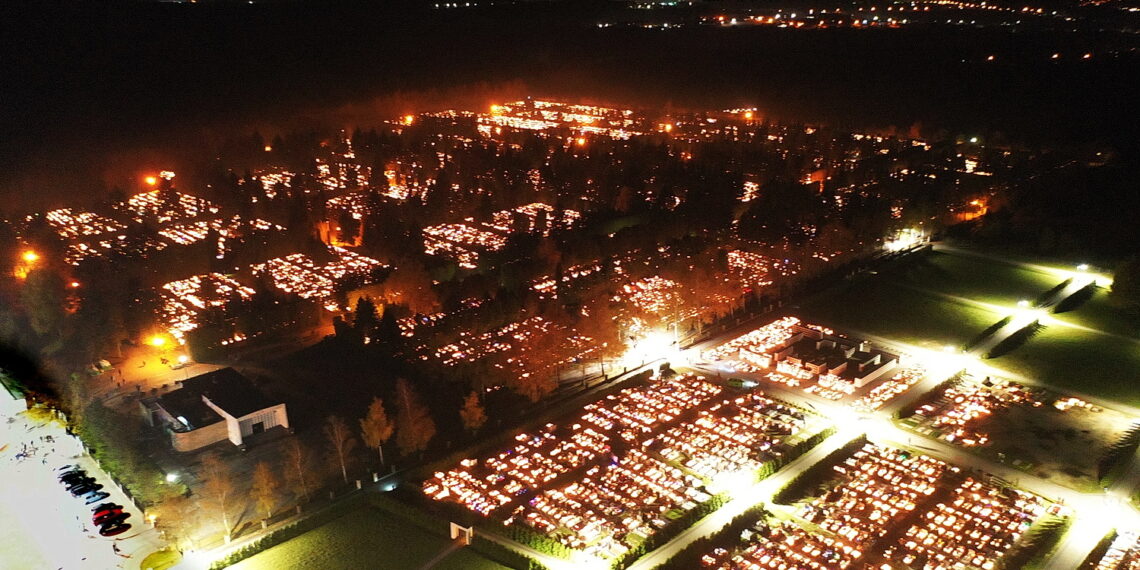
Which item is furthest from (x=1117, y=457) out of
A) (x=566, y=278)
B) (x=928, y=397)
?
(x=566, y=278)

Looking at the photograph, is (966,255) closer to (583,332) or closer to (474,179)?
(583,332)

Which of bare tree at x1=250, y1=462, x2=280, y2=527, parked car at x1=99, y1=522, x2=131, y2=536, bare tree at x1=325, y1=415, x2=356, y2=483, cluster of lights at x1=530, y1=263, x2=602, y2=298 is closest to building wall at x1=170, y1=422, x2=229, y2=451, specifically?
bare tree at x1=325, y1=415, x2=356, y2=483

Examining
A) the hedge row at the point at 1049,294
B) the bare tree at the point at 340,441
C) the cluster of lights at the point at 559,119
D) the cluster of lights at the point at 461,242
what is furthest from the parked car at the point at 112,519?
the cluster of lights at the point at 559,119

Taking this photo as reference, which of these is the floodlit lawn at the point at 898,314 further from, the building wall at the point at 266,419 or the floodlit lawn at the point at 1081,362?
the building wall at the point at 266,419

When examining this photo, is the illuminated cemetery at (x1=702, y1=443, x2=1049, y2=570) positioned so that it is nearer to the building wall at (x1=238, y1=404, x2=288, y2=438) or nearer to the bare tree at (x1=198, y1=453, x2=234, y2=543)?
the bare tree at (x1=198, y1=453, x2=234, y2=543)

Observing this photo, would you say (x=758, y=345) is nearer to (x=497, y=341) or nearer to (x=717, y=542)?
(x=497, y=341)
